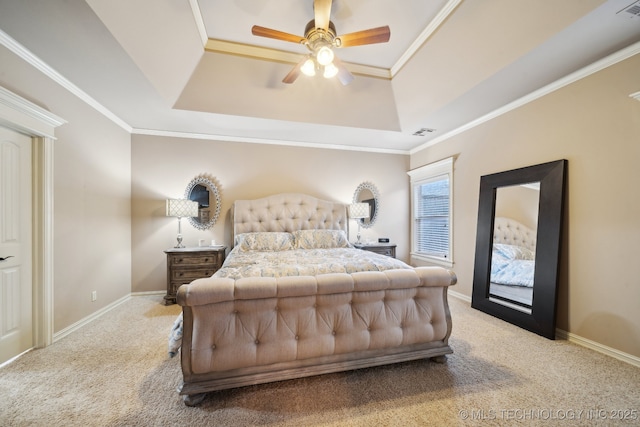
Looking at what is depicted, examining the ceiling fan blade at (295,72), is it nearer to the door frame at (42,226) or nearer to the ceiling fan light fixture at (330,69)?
the ceiling fan light fixture at (330,69)

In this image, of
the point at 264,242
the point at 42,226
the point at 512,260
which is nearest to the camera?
the point at 42,226

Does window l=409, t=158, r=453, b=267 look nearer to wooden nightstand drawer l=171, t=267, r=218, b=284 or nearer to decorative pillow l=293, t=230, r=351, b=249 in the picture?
decorative pillow l=293, t=230, r=351, b=249

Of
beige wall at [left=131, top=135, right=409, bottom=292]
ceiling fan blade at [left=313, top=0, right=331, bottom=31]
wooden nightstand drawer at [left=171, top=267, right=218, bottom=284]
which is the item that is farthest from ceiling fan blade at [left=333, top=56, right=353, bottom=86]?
wooden nightstand drawer at [left=171, top=267, right=218, bottom=284]

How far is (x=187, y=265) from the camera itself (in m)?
3.58

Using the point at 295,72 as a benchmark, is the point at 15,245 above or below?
below

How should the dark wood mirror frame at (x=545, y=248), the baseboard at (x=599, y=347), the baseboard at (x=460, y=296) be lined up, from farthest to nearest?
1. the baseboard at (x=460, y=296)
2. the dark wood mirror frame at (x=545, y=248)
3. the baseboard at (x=599, y=347)

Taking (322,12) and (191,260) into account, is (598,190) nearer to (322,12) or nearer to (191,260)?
(322,12)

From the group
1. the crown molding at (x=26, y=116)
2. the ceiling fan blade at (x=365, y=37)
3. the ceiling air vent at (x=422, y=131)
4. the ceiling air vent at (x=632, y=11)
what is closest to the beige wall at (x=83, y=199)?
the crown molding at (x=26, y=116)

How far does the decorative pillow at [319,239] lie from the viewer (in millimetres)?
3848

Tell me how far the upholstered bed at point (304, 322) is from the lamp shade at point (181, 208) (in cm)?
218

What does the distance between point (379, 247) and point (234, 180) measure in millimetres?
2881

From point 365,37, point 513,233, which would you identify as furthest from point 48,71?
point 513,233

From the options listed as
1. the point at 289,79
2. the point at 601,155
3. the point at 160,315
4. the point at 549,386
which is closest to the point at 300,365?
the point at 549,386

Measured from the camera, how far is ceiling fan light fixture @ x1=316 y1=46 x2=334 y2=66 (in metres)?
2.18
